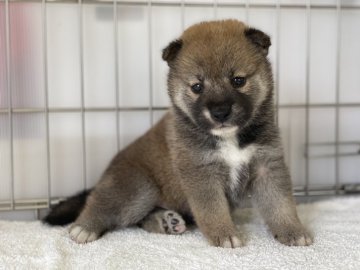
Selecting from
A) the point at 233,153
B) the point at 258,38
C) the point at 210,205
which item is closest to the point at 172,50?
the point at 258,38

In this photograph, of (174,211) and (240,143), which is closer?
(240,143)

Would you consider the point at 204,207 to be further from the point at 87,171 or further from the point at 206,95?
the point at 87,171

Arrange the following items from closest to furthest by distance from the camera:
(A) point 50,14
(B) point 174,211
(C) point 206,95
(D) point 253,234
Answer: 1. (C) point 206,95
2. (D) point 253,234
3. (B) point 174,211
4. (A) point 50,14

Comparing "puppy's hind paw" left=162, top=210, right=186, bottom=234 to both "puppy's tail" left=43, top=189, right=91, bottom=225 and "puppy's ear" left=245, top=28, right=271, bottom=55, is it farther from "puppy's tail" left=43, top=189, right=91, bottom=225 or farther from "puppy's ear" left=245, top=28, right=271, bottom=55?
"puppy's ear" left=245, top=28, right=271, bottom=55

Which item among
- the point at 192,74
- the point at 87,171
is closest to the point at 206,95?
the point at 192,74

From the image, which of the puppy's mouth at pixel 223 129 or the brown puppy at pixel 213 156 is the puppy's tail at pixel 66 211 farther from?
the puppy's mouth at pixel 223 129

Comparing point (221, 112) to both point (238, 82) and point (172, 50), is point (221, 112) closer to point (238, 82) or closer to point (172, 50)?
point (238, 82)

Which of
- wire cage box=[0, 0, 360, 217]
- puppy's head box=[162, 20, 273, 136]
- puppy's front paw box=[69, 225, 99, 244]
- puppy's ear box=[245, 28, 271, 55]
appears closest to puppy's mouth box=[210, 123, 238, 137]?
puppy's head box=[162, 20, 273, 136]

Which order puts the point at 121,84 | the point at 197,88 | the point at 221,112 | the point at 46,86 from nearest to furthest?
the point at 221,112 < the point at 197,88 < the point at 46,86 < the point at 121,84

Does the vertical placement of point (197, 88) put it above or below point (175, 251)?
above
